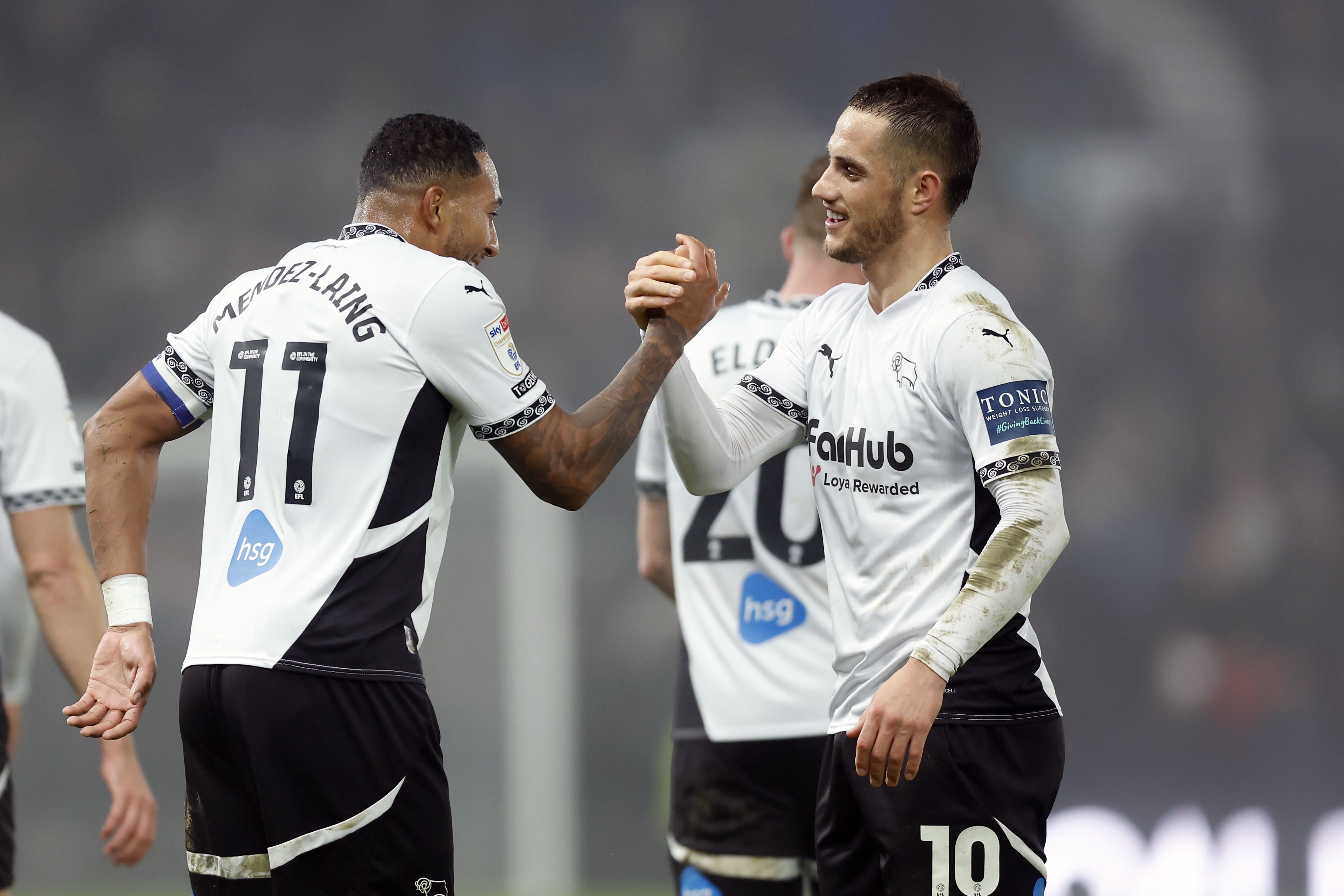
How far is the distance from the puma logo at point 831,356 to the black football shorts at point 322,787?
98cm

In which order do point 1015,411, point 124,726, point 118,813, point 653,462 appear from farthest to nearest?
point 653,462
point 118,813
point 124,726
point 1015,411

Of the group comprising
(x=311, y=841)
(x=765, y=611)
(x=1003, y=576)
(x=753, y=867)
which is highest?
(x=1003, y=576)

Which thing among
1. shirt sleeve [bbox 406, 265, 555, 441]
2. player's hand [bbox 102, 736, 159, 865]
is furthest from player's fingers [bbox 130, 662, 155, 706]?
shirt sleeve [bbox 406, 265, 555, 441]

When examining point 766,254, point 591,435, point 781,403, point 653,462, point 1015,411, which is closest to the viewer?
point 1015,411

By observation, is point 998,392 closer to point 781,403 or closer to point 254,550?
point 781,403

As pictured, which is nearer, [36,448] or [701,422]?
[701,422]

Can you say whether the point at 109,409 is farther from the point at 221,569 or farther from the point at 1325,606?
Result: the point at 1325,606

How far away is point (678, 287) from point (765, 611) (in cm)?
111

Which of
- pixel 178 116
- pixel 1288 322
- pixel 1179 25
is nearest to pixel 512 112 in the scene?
pixel 178 116

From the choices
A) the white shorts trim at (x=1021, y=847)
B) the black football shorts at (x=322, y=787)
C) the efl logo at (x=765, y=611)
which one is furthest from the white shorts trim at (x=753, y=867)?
the black football shorts at (x=322, y=787)

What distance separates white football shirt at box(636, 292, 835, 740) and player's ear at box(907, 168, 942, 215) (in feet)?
2.95

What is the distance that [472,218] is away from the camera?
267cm

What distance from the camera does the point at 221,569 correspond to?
2387mm

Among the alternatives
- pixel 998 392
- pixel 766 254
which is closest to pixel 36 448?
pixel 998 392
